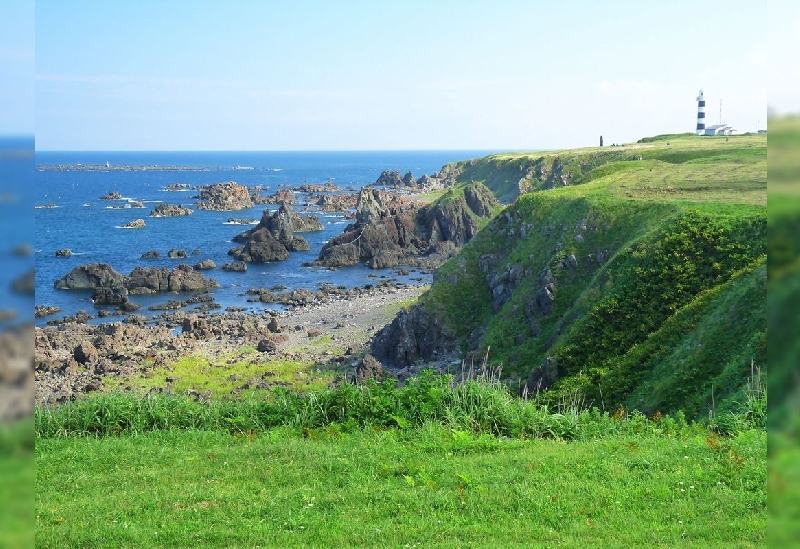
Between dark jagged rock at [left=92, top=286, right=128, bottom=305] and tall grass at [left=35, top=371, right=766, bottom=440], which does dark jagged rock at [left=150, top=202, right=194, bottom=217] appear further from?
tall grass at [left=35, top=371, right=766, bottom=440]

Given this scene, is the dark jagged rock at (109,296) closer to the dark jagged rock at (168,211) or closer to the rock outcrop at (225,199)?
the dark jagged rock at (168,211)

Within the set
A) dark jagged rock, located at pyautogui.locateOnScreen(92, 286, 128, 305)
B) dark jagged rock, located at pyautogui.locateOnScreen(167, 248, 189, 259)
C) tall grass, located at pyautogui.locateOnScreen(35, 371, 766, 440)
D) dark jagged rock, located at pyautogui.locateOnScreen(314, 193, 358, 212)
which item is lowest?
dark jagged rock, located at pyautogui.locateOnScreen(92, 286, 128, 305)

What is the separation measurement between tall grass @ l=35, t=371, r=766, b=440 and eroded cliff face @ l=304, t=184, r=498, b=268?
7057 centimetres

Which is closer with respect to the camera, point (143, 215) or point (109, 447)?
point (109, 447)

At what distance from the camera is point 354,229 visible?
101 meters

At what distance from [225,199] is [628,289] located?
5126 inches

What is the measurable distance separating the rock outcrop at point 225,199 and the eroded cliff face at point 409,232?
174ft

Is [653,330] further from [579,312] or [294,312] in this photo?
[294,312]

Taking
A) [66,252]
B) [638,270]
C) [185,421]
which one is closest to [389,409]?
[185,421]

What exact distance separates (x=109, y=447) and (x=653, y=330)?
27132 mm

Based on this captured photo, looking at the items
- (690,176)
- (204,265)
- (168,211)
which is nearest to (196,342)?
(204,265)

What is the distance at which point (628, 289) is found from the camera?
35.9 m

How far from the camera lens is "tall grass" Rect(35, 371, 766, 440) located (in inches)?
584
